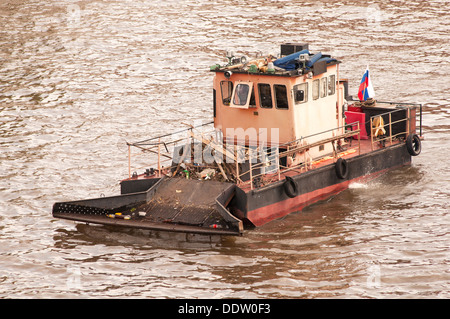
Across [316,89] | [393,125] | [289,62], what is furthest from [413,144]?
[289,62]

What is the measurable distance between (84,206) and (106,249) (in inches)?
52.5

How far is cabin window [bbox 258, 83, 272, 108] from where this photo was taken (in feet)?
66.1

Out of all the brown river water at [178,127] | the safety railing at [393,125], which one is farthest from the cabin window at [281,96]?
the safety railing at [393,125]

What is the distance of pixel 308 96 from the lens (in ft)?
67.6

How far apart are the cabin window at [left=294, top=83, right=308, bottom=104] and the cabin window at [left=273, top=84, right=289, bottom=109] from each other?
255mm

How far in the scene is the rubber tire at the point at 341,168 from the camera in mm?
20828

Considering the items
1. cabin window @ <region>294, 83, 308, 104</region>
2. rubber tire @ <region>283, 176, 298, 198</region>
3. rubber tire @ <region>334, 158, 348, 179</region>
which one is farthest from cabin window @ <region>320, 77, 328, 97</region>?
rubber tire @ <region>283, 176, 298, 198</region>

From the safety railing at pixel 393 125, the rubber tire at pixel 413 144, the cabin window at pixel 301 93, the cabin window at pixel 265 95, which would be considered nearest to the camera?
the cabin window at pixel 301 93

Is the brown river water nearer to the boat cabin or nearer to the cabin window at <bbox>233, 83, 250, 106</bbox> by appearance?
the boat cabin

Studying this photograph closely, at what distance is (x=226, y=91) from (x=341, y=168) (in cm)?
361

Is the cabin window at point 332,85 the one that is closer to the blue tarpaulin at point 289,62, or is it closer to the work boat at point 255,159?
the work boat at point 255,159

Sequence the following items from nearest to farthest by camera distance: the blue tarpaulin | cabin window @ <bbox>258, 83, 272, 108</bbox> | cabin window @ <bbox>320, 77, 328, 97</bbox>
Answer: cabin window @ <bbox>258, 83, 272, 108</bbox> < the blue tarpaulin < cabin window @ <bbox>320, 77, 328, 97</bbox>

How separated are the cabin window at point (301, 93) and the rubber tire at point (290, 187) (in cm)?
213
